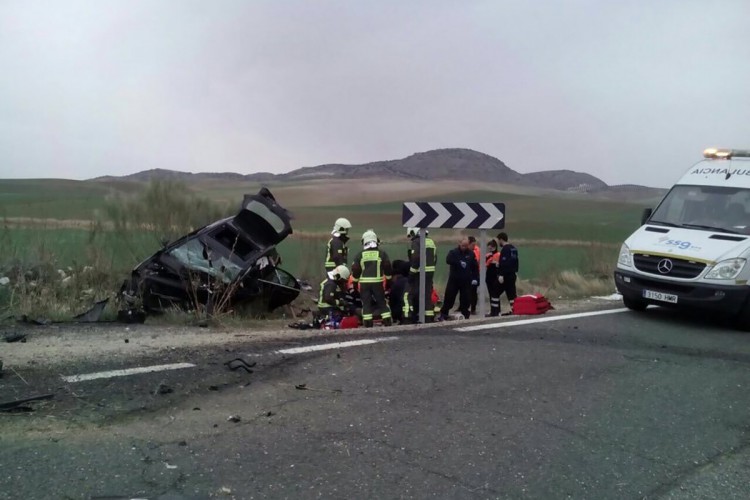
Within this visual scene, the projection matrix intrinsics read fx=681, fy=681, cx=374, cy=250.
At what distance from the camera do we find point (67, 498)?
11.5 feet

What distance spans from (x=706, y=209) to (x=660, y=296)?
1713 millimetres

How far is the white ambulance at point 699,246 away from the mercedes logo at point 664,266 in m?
0.01

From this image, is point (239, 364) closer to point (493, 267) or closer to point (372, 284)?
point (372, 284)

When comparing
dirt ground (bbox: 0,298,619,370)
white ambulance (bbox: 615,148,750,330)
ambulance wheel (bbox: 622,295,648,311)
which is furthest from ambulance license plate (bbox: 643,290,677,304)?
dirt ground (bbox: 0,298,619,370)

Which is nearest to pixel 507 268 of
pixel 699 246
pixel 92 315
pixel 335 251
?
pixel 335 251

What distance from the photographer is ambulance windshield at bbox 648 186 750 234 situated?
993 cm

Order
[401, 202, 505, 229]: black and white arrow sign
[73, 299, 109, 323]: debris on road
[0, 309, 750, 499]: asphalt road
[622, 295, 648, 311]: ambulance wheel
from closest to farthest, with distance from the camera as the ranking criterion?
[0, 309, 750, 499]: asphalt road, [73, 299, 109, 323]: debris on road, [401, 202, 505, 229]: black and white arrow sign, [622, 295, 648, 311]: ambulance wheel

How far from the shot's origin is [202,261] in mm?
10586

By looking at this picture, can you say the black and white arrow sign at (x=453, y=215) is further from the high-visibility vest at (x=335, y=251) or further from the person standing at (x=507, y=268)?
the person standing at (x=507, y=268)

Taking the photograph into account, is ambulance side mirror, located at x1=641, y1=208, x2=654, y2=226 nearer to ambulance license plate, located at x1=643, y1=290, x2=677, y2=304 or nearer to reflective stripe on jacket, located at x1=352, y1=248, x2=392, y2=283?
ambulance license plate, located at x1=643, y1=290, x2=677, y2=304

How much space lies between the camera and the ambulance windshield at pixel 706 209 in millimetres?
9930

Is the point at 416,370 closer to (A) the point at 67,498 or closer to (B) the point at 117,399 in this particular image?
(B) the point at 117,399

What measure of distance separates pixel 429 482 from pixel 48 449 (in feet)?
7.52

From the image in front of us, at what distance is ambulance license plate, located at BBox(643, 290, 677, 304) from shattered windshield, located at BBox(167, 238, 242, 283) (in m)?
6.05
